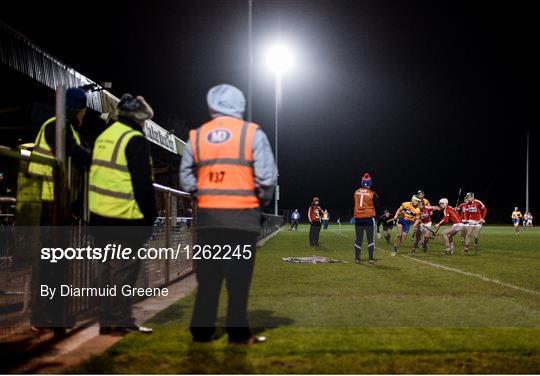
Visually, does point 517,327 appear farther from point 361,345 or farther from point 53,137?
point 53,137

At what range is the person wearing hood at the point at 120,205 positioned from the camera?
16.5 feet

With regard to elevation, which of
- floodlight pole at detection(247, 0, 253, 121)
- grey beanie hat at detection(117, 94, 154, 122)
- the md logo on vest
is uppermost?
floodlight pole at detection(247, 0, 253, 121)

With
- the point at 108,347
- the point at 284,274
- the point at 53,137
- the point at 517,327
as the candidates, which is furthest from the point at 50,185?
the point at 284,274

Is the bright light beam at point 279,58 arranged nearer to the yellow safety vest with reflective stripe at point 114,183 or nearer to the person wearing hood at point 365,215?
the person wearing hood at point 365,215

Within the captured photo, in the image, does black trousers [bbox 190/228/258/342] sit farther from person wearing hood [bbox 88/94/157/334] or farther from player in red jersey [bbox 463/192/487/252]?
player in red jersey [bbox 463/192/487/252]

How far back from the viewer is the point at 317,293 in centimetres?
809

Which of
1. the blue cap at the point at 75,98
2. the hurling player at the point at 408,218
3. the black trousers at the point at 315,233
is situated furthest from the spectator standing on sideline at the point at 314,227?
the blue cap at the point at 75,98

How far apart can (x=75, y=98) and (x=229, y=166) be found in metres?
1.74

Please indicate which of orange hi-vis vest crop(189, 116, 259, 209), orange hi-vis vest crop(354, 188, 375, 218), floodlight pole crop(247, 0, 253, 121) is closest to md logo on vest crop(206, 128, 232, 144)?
orange hi-vis vest crop(189, 116, 259, 209)

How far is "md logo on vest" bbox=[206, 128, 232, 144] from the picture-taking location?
4.75 meters

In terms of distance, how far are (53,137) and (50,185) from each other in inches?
19.0

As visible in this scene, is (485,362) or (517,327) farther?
(517,327)

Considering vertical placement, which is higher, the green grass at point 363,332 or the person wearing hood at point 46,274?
the person wearing hood at point 46,274

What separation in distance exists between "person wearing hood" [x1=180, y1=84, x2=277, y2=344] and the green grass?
280 millimetres
